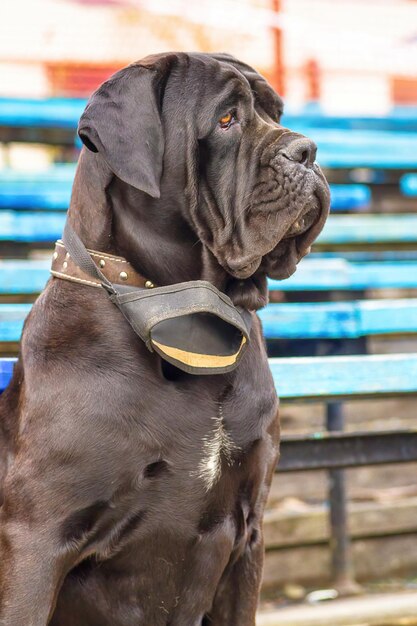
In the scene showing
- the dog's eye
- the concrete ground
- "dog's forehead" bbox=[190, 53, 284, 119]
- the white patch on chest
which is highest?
"dog's forehead" bbox=[190, 53, 284, 119]

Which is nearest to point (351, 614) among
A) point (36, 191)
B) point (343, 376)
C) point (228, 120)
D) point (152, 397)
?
point (343, 376)

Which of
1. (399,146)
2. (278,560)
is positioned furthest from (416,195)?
(278,560)

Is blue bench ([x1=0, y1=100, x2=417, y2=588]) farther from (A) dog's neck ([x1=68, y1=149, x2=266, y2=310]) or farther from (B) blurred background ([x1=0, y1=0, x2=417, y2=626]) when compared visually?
(A) dog's neck ([x1=68, y1=149, x2=266, y2=310])

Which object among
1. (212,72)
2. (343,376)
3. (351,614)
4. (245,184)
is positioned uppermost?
(212,72)

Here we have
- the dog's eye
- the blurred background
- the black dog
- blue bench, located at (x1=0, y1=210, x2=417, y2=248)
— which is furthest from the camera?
blue bench, located at (x1=0, y1=210, x2=417, y2=248)

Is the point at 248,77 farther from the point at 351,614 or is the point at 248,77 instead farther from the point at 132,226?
the point at 351,614

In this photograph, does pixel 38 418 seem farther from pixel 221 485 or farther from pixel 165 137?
pixel 165 137

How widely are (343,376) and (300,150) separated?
3.89 ft

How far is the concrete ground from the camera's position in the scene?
3.05 metres

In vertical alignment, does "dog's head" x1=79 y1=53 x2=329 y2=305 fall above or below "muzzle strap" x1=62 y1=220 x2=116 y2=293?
above

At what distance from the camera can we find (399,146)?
5.54m

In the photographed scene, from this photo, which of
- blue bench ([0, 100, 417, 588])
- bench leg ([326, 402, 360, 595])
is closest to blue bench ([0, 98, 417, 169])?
blue bench ([0, 100, 417, 588])

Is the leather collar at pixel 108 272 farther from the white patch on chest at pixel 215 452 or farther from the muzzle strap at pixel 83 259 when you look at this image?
the white patch on chest at pixel 215 452

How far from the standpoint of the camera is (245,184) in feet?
7.09
